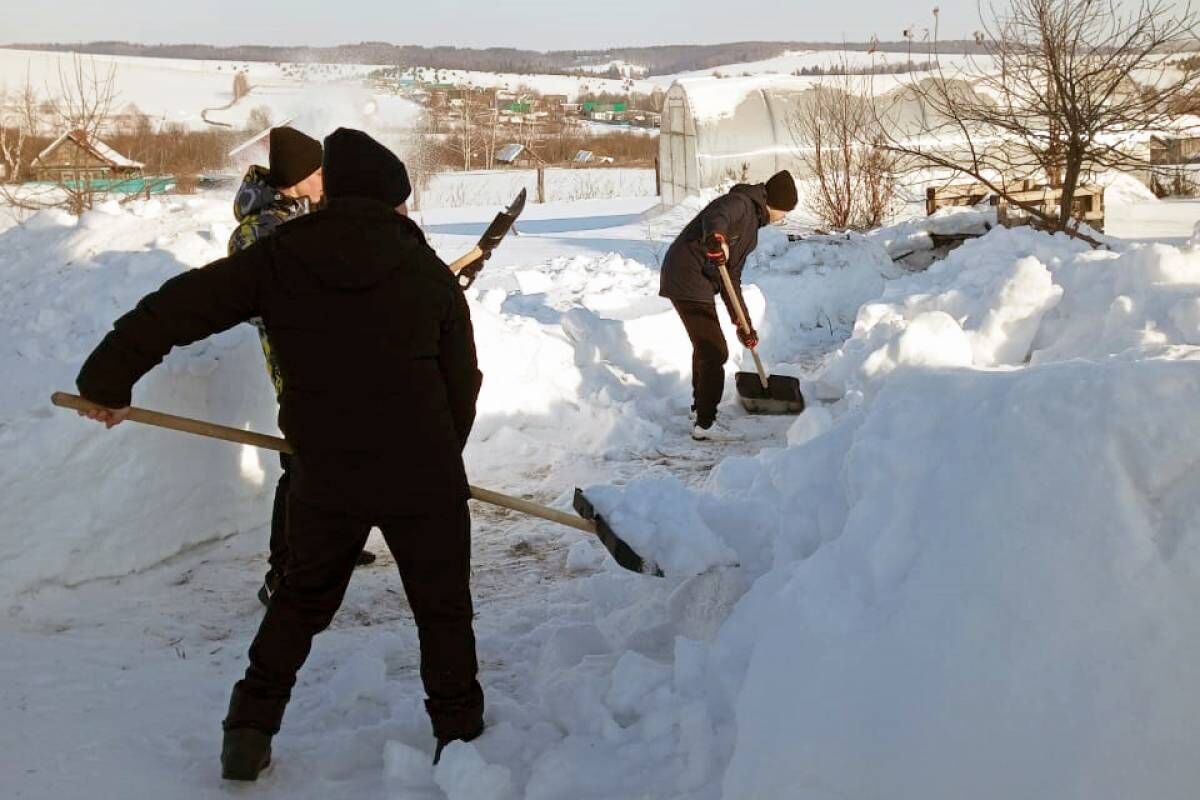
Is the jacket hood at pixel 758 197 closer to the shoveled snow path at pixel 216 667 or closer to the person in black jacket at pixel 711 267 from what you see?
the person in black jacket at pixel 711 267

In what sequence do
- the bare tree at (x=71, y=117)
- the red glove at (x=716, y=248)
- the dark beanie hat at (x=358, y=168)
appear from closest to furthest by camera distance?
the dark beanie hat at (x=358, y=168) < the red glove at (x=716, y=248) < the bare tree at (x=71, y=117)

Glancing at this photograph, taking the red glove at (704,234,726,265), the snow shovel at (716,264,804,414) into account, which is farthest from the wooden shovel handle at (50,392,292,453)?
the snow shovel at (716,264,804,414)

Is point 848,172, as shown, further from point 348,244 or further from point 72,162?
point 348,244

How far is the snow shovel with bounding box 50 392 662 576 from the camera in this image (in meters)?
2.72

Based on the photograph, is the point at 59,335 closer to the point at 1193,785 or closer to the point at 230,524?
the point at 230,524

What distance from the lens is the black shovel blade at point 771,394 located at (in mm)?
6711

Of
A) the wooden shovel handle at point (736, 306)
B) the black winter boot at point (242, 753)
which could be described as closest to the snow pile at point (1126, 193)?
the wooden shovel handle at point (736, 306)

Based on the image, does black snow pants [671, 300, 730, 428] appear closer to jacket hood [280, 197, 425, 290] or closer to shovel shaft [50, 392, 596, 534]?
shovel shaft [50, 392, 596, 534]

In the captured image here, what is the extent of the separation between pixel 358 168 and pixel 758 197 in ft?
13.0

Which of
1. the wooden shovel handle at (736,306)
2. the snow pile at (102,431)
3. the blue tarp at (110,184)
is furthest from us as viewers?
the blue tarp at (110,184)

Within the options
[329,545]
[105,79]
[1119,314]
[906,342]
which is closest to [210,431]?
[329,545]

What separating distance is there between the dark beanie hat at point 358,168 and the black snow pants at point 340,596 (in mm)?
780

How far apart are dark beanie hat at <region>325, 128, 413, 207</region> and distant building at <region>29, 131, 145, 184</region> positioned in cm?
877

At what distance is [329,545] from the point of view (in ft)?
8.84
